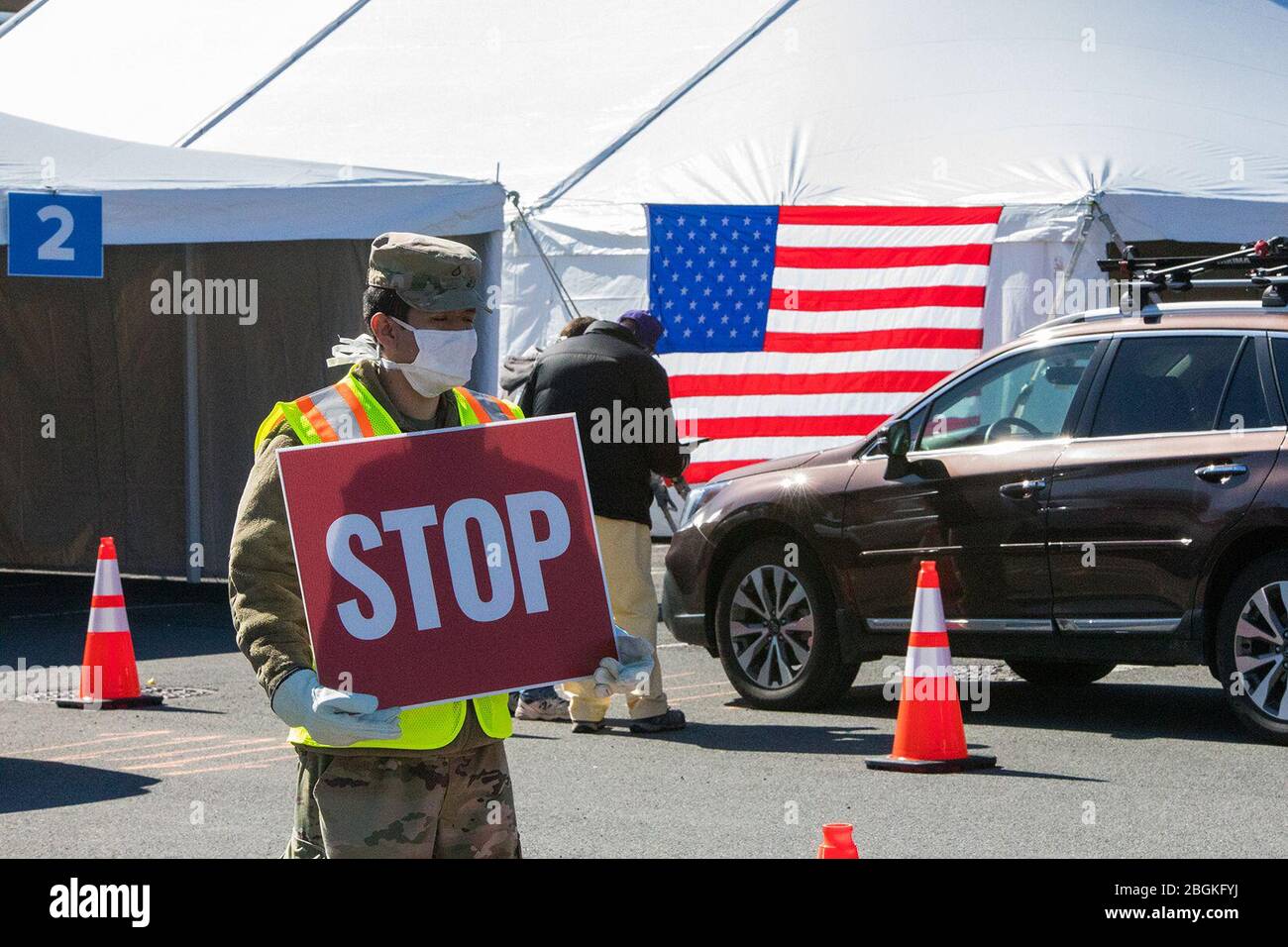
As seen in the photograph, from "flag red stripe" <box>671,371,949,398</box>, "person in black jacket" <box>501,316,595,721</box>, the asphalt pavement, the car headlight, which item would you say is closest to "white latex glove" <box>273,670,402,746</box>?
the asphalt pavement

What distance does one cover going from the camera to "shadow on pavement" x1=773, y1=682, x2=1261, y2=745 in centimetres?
971

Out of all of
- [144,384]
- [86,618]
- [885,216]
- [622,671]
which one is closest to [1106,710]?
[885,216]

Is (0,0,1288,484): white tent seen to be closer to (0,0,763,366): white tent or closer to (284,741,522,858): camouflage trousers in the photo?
(0,0,763,366): white tent

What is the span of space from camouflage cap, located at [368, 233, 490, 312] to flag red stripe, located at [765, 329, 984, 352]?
12031 mm

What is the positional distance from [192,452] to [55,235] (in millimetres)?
3757

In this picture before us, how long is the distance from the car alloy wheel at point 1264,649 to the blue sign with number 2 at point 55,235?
23.2 ft

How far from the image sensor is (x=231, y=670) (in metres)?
12.1

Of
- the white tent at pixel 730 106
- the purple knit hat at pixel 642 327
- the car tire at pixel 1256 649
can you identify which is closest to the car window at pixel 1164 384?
the car tire at pixel 1256 649

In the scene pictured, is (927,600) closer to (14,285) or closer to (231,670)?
(231,670)

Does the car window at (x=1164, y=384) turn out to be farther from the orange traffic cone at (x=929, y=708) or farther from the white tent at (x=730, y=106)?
the white tent at (x=730, y=106)

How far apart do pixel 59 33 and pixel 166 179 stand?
8.04 meters

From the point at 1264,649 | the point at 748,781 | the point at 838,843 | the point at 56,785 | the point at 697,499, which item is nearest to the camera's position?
the point at 838,843

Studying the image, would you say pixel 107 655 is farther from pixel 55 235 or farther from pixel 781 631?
pixel 781 631

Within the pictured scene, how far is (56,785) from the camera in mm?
8477
